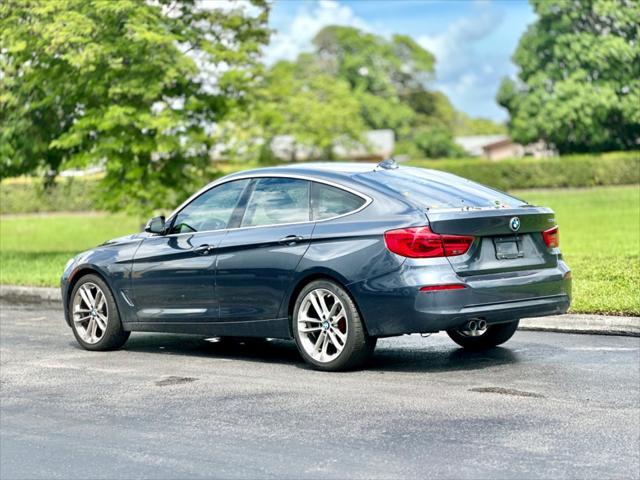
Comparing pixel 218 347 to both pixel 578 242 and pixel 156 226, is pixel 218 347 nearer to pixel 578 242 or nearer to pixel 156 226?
pixel 156 226

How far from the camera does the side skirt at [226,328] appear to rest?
958 centimetres

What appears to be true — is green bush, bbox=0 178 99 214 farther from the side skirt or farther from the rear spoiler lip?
the rear spoiler lip

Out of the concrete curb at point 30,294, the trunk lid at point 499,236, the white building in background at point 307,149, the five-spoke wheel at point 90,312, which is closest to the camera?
the trunk lid at point 499,236

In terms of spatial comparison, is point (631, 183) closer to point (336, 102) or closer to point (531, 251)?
point (336, 102)

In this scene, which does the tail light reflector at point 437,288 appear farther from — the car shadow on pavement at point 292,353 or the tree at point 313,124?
the tree at point 313,124

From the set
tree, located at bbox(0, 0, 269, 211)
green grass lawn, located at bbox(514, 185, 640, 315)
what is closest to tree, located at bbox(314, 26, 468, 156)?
green grass lawn, located at bbox(514, 185, 640, 315)

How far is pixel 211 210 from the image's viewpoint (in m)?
10.4

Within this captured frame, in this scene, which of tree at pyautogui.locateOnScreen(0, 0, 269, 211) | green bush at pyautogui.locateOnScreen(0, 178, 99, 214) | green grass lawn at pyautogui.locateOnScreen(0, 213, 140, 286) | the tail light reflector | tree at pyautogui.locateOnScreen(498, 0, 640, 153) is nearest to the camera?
the tail light reflector

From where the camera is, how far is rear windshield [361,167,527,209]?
9.19 m

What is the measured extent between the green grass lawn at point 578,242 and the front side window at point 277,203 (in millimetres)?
3650

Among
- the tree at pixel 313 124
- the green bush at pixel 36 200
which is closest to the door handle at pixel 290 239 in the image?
the tree at pixel 313 124

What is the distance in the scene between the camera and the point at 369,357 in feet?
30.8

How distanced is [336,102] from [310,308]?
70026 millimetres

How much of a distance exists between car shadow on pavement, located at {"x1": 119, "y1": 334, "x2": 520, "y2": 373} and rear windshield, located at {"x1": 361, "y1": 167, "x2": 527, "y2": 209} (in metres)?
1.29
